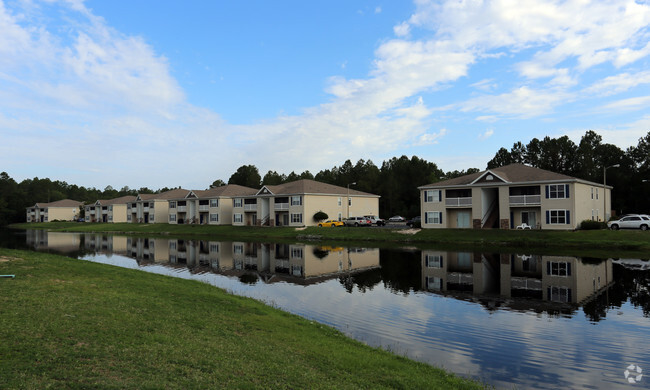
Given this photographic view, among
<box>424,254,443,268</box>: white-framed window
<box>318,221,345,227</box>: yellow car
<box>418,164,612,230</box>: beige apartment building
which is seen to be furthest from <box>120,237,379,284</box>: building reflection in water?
<box>318,221,345,227</box>: yellow car

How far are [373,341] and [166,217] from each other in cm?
10447

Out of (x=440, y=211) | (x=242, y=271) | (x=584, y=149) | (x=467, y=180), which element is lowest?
(x=242, y=271)

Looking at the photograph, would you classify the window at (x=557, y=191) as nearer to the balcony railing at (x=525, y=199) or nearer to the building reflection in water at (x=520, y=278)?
the balcony railing at (x=525, y=199)

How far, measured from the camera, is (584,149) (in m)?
77.5

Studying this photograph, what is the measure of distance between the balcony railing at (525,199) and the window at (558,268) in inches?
828

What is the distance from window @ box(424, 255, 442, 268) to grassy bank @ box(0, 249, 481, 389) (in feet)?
62.7

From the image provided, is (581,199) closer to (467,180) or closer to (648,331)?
(467,180)

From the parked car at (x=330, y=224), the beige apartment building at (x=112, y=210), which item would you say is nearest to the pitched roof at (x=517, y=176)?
the parked car at (x=330, y=224)

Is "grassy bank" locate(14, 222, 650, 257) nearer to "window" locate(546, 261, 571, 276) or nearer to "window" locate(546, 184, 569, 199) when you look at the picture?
"window" locate(546, 184, 569, 199)

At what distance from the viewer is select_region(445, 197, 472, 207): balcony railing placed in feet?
185

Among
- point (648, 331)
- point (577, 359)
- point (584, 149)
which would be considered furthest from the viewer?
point (584, 149)

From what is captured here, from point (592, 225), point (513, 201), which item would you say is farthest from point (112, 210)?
point (592, 225)

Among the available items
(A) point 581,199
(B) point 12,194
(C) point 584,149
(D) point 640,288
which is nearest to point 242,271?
(D) point 640,288

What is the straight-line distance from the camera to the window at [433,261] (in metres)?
32.4
